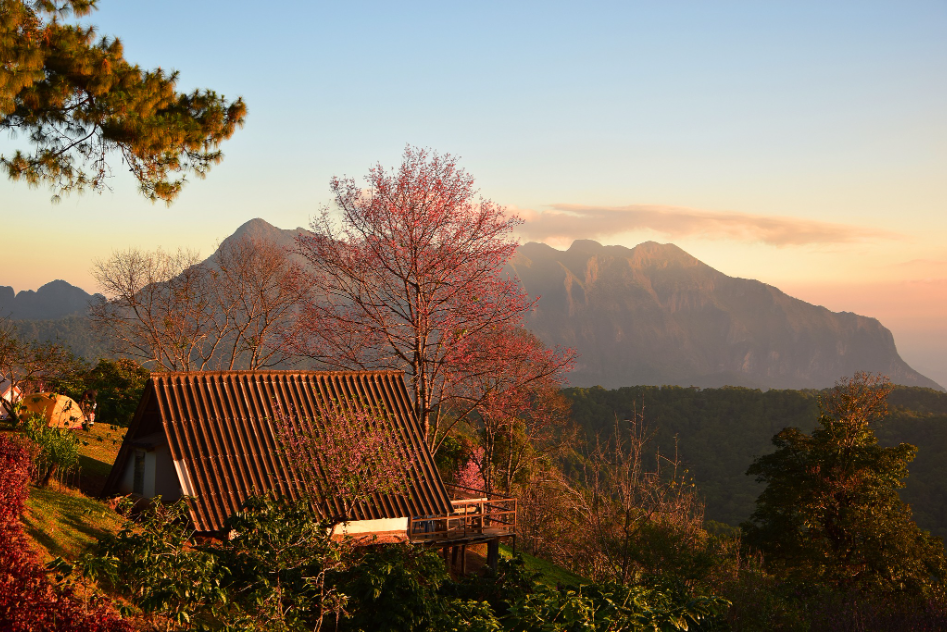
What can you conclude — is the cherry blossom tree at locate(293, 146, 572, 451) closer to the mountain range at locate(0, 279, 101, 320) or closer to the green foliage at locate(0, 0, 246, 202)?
the green foliage at locate(0, 0, 246, 202)

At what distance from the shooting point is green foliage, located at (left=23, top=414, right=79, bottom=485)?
13883mm

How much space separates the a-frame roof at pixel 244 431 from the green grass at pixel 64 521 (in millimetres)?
1578

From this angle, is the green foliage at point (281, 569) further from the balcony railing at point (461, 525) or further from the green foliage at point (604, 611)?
the balcony railing at point (461, 525)

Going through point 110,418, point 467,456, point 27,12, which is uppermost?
point 27,12

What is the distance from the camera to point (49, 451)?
1430cm

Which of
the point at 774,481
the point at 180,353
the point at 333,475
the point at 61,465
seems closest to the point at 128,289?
the point at 180,353

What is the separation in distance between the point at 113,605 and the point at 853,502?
2587 cm

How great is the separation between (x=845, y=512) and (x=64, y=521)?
25010 millimetres

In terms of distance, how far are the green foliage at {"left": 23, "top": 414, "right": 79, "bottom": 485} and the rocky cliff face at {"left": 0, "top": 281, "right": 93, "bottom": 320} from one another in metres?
144

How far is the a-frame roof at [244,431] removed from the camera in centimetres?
1345

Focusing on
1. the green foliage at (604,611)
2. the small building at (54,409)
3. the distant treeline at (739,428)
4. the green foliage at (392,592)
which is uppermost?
the small building at (54,409)

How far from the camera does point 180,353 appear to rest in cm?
3528

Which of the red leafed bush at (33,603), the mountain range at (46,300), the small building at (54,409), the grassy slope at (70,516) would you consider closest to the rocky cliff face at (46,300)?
the mountain range at (46,300)

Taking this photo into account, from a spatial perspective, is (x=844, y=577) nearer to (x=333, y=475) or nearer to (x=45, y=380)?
(x=333, y=475)
